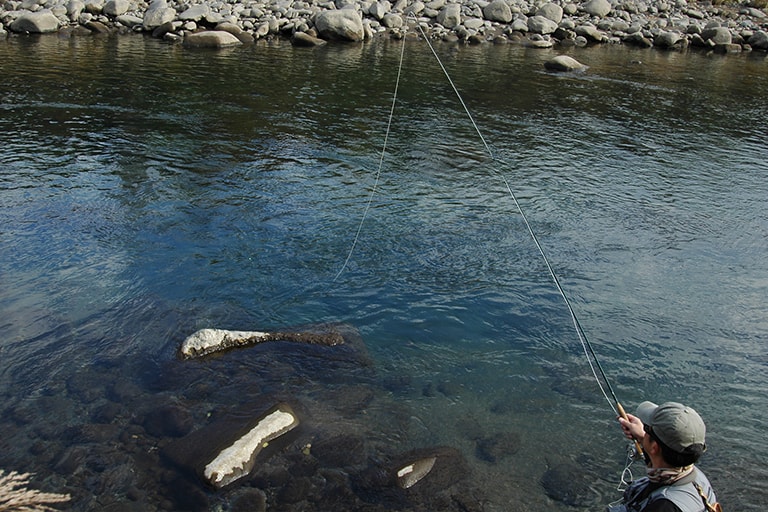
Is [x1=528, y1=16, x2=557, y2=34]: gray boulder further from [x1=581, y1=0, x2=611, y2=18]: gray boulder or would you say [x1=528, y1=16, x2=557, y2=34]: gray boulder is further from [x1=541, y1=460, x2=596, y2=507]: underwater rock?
[x1=541, y1=460, x2=596, y2=507]: underwater rock

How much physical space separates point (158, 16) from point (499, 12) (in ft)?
57.5

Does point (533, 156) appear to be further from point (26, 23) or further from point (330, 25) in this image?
point (26, 23)

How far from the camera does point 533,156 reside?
50.0ft

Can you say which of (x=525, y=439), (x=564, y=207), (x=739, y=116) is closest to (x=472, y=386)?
(x=525, y=439)

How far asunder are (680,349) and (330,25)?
1057 inches

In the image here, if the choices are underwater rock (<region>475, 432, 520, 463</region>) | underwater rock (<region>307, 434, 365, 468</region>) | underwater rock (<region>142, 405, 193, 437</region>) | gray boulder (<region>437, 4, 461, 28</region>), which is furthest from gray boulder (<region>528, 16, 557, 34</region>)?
underwater rock (<region>142, 405, 193, 437</region>)

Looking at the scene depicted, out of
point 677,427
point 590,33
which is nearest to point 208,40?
point 590,33

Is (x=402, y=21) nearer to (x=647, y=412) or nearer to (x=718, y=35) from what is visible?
(x=718, y=35)

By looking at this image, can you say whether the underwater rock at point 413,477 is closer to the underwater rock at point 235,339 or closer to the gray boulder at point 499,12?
the underwater rock at point 235,339

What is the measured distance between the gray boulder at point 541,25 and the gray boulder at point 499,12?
1323 millimetres

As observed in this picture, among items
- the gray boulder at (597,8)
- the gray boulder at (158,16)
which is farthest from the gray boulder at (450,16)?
the gray boulder at (158,16)

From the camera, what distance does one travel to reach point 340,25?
31141 millimetres

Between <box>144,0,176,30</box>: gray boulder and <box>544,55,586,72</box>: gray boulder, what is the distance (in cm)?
1664

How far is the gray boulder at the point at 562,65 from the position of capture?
26.9m
